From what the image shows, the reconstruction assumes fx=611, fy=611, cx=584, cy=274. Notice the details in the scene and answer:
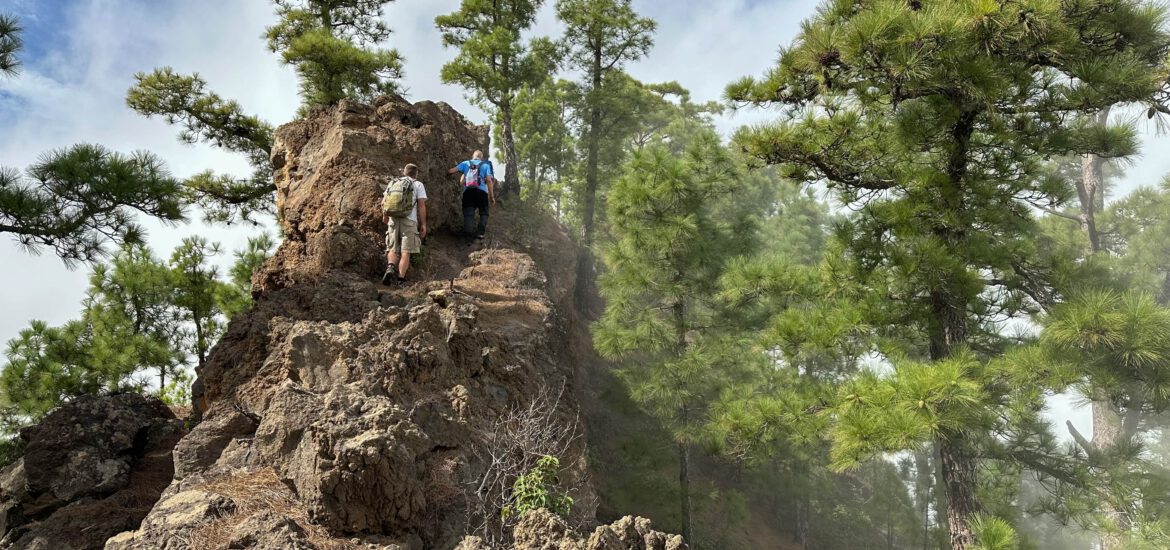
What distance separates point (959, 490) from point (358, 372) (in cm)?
608

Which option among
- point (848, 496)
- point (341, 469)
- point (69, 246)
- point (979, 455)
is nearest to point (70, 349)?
point (69, 246)

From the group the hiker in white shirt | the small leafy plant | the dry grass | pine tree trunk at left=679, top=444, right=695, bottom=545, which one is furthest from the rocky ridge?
pine tree trunk at left=679, top=444, right=695, bottom=545

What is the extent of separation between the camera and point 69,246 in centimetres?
691

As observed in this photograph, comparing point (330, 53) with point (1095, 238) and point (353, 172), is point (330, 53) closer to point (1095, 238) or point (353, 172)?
point (353, 172)

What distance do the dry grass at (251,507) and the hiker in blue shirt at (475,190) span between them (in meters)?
5.80

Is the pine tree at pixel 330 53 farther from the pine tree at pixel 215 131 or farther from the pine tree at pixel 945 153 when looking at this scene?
the pine tree at pixel 945 153

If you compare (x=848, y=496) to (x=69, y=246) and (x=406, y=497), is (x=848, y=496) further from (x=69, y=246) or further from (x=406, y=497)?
(x=69, y=246)

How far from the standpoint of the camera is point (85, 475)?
20.4ft

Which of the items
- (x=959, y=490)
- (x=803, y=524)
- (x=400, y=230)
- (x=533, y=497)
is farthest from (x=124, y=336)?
(x=803, y=524)

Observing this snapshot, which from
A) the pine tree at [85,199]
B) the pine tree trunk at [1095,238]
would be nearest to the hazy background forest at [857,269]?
the pine tree at [85,199]

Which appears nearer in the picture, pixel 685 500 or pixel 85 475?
pixel 85 475

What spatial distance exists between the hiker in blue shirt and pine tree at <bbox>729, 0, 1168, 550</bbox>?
4.44 metres

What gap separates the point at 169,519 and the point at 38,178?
472 centimetres

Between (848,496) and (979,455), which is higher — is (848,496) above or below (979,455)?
below
